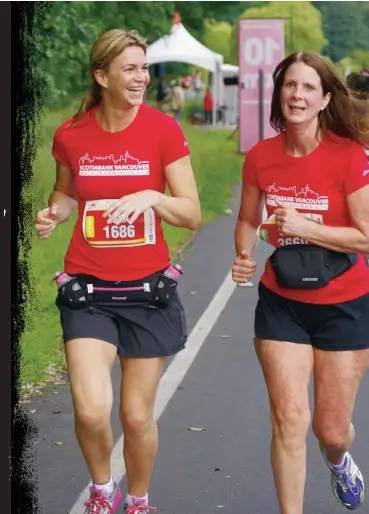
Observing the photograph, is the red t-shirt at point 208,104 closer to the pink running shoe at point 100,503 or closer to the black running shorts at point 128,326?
the black running shorts at point 128,326

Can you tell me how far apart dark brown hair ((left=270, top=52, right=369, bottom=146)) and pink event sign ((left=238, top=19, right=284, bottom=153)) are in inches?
1046

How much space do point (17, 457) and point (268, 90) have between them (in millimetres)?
26279

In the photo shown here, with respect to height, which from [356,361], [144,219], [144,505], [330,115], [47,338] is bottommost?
[47,338]

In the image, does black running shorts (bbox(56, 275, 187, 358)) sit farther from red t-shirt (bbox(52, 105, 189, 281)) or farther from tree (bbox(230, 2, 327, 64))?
tree (bbox(230, 2, 327, 64))

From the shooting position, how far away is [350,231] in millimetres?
5621

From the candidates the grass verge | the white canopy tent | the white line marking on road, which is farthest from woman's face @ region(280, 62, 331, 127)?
the white canopy tent

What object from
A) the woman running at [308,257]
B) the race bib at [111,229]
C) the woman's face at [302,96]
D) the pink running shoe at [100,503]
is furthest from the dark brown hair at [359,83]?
the pink running shoe at [100,503]

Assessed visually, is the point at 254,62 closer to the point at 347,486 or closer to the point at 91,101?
the point at 347,486

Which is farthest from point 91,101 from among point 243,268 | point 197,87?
point 197,87

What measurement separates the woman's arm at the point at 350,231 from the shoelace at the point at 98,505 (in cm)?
133

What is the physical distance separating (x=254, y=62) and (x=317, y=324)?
27.4 meters

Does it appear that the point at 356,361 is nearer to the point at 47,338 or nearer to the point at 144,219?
the point at 144,219

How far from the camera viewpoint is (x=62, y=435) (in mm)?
7645

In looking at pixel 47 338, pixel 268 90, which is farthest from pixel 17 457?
pixel 268 90
